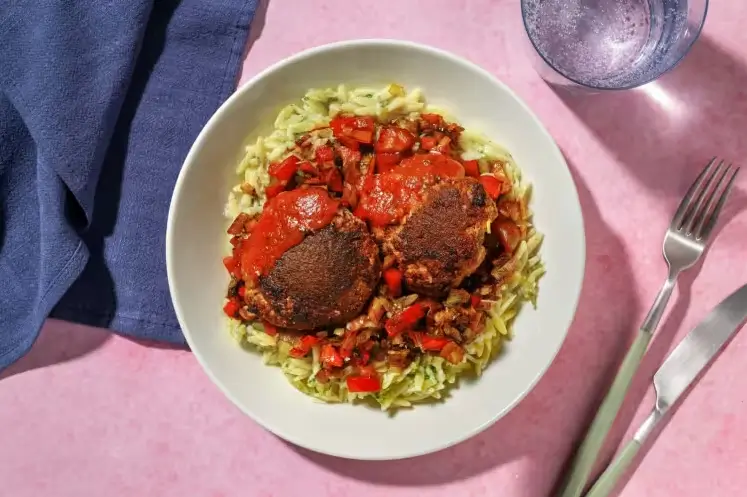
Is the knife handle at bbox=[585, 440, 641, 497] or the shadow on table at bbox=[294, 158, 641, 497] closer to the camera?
the knife handle at bbox=[585, 440, 641, 497]

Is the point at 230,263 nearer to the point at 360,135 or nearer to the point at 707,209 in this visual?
the point at 360,135

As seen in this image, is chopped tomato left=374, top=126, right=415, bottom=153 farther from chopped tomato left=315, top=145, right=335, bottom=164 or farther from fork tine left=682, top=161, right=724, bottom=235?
fork tine left=682, top=161, right=724, bottom=235

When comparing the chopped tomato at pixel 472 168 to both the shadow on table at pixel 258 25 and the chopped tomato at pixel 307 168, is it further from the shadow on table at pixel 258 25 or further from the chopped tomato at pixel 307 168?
the shadow on table at pixel 258 25

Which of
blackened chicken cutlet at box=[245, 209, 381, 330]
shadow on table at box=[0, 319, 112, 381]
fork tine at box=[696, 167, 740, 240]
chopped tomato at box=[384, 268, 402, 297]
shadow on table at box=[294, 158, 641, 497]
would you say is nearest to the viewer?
blackened chicken cutlet at box=[245, 209, 381, 330]

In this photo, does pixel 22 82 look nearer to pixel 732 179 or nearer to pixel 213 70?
pixel 213 70

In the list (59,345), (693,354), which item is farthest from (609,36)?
(59,345)

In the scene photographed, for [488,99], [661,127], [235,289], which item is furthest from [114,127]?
[661,127]

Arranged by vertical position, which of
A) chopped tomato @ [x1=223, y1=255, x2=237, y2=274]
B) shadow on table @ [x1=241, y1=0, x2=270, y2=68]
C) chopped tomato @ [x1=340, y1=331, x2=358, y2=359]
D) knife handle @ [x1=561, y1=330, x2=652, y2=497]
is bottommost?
knife handle @ [x1=561, y1=330, x2=652, y2=497]

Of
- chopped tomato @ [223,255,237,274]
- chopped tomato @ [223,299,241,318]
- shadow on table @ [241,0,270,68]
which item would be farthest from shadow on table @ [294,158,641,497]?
shadow on table @ [241,0,270,68]
